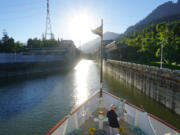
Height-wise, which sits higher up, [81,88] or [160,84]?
[160,84]

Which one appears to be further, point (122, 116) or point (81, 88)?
point (81, 88)

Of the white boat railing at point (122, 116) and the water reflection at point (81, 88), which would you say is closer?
the white boat railing at point (122, 116)

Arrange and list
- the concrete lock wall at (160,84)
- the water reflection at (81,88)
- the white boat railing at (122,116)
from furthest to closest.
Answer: the water reflection at (81,88) < the concrete lock wall at (160,84) < the white boat railing at (122,116)

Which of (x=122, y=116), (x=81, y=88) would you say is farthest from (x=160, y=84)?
(x=81, y=88)

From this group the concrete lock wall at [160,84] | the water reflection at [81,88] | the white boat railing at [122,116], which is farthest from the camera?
the water reflection at [81,88]

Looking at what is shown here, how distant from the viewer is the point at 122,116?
9.66 m

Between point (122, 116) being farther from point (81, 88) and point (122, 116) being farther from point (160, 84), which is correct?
point (81, 88)

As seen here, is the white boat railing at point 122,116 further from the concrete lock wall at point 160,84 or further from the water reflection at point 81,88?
the water reflection at point 81,88

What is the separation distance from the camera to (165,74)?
1591cm

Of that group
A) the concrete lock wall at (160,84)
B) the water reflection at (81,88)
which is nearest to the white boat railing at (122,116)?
the concrete lock wall at (160,84)

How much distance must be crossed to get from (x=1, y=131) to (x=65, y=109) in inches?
291

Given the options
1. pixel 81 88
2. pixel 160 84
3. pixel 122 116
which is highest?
pixel 160 84

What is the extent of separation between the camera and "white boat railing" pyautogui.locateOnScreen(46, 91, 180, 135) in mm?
6762

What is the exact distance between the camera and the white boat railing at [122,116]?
676 centimetres
